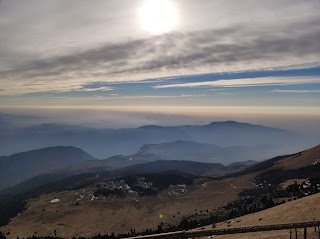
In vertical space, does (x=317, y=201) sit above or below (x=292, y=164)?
above

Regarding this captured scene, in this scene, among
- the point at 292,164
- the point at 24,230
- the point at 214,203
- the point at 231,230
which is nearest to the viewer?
the point at 231,230

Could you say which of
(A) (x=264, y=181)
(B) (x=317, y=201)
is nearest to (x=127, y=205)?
(A) (x=264, y=181)

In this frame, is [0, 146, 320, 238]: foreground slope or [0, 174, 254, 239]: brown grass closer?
[0, 146, 320, 238]: foreground slope

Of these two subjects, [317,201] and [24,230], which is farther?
[24,230]

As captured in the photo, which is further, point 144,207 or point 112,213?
point 144,207

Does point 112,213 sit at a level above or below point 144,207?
above

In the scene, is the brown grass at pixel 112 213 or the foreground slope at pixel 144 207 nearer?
the foreground slope at pixel 144 207

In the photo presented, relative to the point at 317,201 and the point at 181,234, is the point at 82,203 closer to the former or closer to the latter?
the point at 317,201

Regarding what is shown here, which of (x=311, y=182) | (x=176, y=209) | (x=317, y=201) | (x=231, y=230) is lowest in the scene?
(x=176, y=209)

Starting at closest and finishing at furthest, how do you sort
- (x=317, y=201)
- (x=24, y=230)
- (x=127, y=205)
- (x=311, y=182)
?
(x=317, y=201)
(x=311, y=182)
(x=24, y=230)
(x=127, y=205)

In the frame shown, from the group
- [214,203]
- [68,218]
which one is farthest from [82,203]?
[214,203]
